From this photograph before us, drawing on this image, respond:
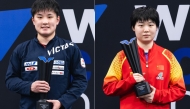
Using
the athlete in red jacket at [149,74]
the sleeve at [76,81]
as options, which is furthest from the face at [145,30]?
the sleeve at [76,81]

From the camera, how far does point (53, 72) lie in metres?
3.47

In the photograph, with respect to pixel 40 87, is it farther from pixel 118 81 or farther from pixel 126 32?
pixel 126 32

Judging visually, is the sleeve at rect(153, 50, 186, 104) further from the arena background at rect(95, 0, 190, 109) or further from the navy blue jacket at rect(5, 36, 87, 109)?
the arena background at rect(95, 0, 190, 109)

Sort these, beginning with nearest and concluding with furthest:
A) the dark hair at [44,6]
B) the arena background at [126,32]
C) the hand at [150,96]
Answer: the hand at [150,96], the dark hair at [44,6], the arena background at [126,32]

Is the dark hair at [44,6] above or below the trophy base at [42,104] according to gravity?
above

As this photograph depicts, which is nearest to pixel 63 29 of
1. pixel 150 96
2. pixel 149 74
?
pixel 149 74

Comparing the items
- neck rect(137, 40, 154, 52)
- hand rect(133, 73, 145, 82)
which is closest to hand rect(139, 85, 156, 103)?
hand rect(133, 73, 145, 82)

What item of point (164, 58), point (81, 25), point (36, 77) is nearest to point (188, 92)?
point (164, 58)

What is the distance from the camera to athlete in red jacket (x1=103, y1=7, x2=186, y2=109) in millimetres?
3473

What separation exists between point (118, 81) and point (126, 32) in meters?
0.89

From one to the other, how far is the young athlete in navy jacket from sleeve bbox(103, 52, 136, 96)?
194 millimetres

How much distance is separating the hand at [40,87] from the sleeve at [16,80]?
52mm

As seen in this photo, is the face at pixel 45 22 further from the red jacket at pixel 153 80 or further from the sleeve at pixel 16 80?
the red jacket at pixel 153 80

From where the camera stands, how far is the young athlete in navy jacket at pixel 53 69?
Result: 344 cm
